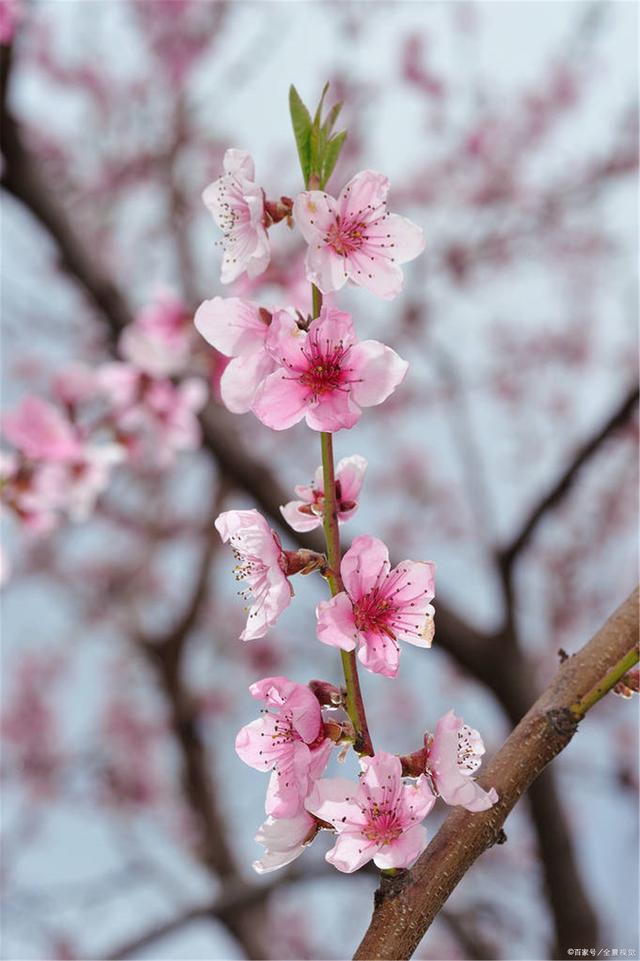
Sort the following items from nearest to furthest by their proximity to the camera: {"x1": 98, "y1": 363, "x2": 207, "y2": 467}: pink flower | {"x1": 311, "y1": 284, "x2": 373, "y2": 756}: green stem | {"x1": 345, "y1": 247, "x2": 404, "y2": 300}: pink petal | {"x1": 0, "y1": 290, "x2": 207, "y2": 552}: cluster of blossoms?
{"x1": 311, "y1": 284, "x2": 373, "y2": 756}: green stem < {"x1": 345, "y1": 247, "x2": 404, "y2": 300}: pink petal < {"x1": 0, "y1": 290, "x2": 207, "y2": 552}: cluster of blossoms < {"x1": 98, "y1": 363, "x2": 207, "y2": 467}: pink flower

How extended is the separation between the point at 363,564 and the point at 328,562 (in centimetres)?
4

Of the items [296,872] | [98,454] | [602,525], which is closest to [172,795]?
[602,525]

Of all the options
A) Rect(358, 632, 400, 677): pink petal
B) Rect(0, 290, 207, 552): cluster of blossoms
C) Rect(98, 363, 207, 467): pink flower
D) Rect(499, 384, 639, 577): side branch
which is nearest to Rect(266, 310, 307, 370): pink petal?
Rect(358, 632, 400, 677): pink petal

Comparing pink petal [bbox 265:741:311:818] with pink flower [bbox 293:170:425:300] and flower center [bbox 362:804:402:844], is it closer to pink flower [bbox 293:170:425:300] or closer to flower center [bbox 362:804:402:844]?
flower center [bbox 362:804:402:844]

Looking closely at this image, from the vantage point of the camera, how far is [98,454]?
2.60m

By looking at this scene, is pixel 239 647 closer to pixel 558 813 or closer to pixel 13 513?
pixel 558 813

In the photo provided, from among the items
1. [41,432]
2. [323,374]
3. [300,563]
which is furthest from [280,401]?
[41,432]

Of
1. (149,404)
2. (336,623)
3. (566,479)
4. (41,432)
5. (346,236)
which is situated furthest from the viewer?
(149,404)

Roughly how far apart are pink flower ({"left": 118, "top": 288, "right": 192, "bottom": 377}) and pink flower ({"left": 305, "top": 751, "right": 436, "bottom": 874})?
7.19ft

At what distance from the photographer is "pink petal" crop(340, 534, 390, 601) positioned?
2.46 ft

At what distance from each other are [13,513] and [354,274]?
1.72 metres

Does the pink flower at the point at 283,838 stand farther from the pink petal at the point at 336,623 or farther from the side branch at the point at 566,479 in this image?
the side branch at the point at 566,479

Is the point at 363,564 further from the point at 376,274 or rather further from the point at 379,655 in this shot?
the point at 376,274

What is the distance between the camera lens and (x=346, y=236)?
2.68ft
